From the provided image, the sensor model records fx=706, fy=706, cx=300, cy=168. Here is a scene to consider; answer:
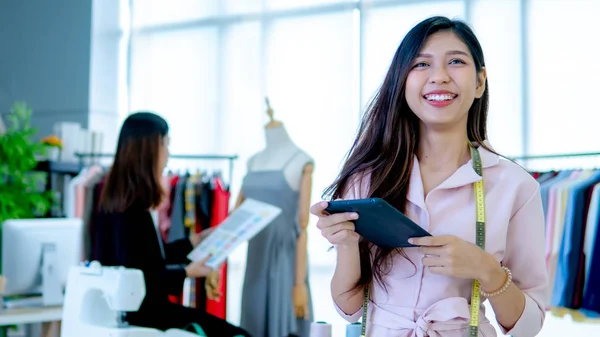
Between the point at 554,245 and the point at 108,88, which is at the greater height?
the point at 108,88

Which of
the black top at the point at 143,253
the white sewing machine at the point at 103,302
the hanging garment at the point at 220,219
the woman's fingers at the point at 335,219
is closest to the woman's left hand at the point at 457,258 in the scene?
the woman's fingers at the point at 335,219

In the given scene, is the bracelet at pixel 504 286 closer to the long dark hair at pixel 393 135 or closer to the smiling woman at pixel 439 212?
the smiling woman at pixel 439 212

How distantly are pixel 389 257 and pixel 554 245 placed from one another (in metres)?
2.29

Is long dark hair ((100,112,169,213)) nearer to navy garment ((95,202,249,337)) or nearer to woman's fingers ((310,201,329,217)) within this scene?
navy garment ((95,202,249,337))

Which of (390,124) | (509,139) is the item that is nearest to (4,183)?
(509,139)

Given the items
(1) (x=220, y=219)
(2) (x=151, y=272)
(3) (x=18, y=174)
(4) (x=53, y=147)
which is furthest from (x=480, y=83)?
(4) (x=53, y=147)

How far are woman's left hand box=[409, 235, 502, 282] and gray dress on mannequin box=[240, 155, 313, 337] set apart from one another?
2694 millimetres

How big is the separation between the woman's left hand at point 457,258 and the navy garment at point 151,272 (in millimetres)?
2158

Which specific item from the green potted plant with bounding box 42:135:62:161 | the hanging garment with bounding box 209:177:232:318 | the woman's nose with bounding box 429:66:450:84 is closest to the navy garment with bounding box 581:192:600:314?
the hanging garment with bounding box 209:177:232:318

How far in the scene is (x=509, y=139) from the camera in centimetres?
482

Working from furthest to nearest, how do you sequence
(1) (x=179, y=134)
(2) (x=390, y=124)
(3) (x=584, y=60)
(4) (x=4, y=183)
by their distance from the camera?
(1) (x=179, y=134) → (4) (x=4, y=183) → (3) (x=584, y=60) → (2) (x=390, y=124)

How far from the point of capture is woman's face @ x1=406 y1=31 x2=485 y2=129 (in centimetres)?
139

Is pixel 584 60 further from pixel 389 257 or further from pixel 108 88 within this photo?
pixel 108 88

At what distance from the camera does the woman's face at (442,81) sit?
1386mm
